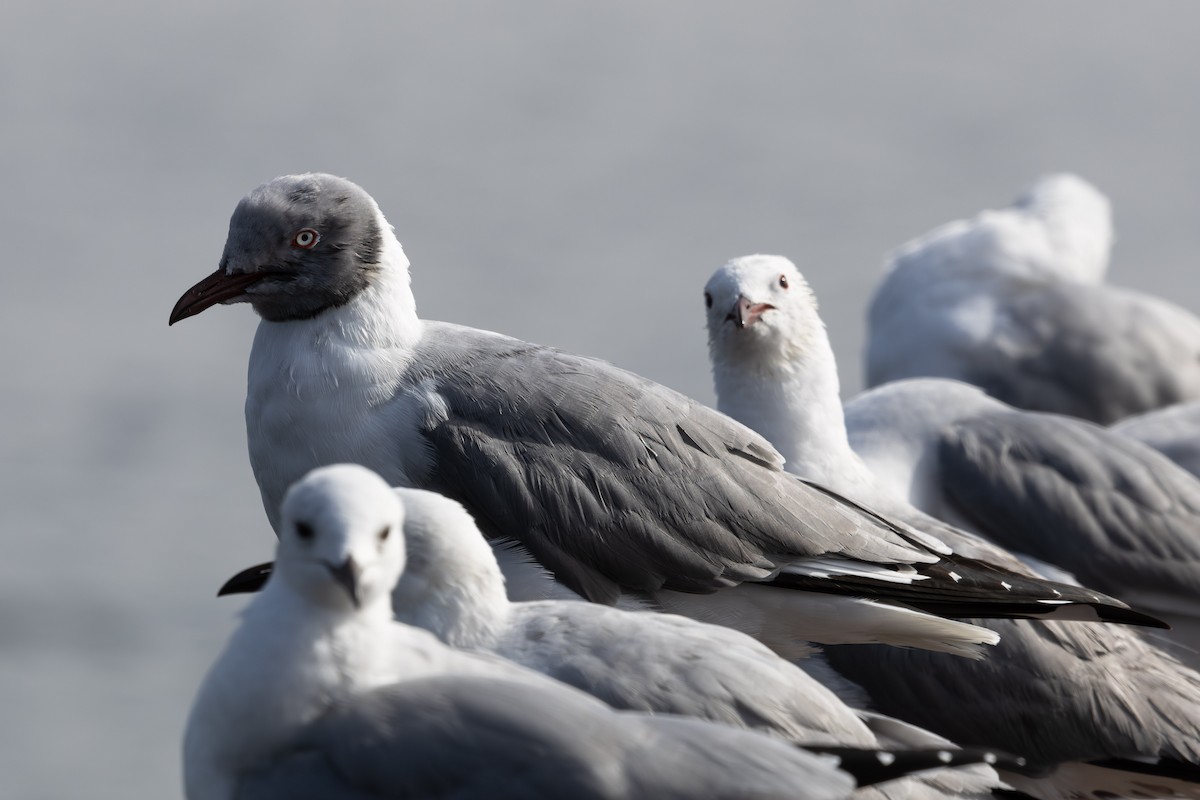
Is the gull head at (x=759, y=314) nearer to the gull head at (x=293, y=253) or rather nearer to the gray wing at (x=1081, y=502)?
the gray wing at (x=1081, y=502)

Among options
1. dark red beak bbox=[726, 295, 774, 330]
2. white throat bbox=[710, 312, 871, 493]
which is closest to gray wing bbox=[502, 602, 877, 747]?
white throat bbox=[710, 312, 871, 493]

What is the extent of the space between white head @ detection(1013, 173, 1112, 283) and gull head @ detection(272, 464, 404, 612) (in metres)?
7.91

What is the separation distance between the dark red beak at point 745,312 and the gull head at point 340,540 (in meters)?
2.48

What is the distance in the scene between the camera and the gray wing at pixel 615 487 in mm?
4836

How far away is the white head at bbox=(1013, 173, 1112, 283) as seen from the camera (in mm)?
11422

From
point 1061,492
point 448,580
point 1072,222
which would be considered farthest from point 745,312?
point 1072,222

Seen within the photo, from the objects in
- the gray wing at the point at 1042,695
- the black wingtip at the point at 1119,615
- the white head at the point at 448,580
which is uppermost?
the white head at the point at 448,580

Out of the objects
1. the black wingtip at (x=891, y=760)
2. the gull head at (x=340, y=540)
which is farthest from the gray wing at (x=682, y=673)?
the gull head at (x=340, y=540)

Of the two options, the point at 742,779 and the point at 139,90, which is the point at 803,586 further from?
the point at 139,90

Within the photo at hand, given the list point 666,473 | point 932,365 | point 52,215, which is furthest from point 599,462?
point 52,215

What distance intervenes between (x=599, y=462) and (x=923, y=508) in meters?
2.29

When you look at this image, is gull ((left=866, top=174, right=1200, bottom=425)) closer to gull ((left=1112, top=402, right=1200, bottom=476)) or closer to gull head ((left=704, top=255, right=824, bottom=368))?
gull ((left=1112, top=402, right=1200, bottom=476))

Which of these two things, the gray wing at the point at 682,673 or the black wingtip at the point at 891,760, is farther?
the gray wing at the point at 682,673

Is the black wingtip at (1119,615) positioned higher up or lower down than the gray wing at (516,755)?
lower down
